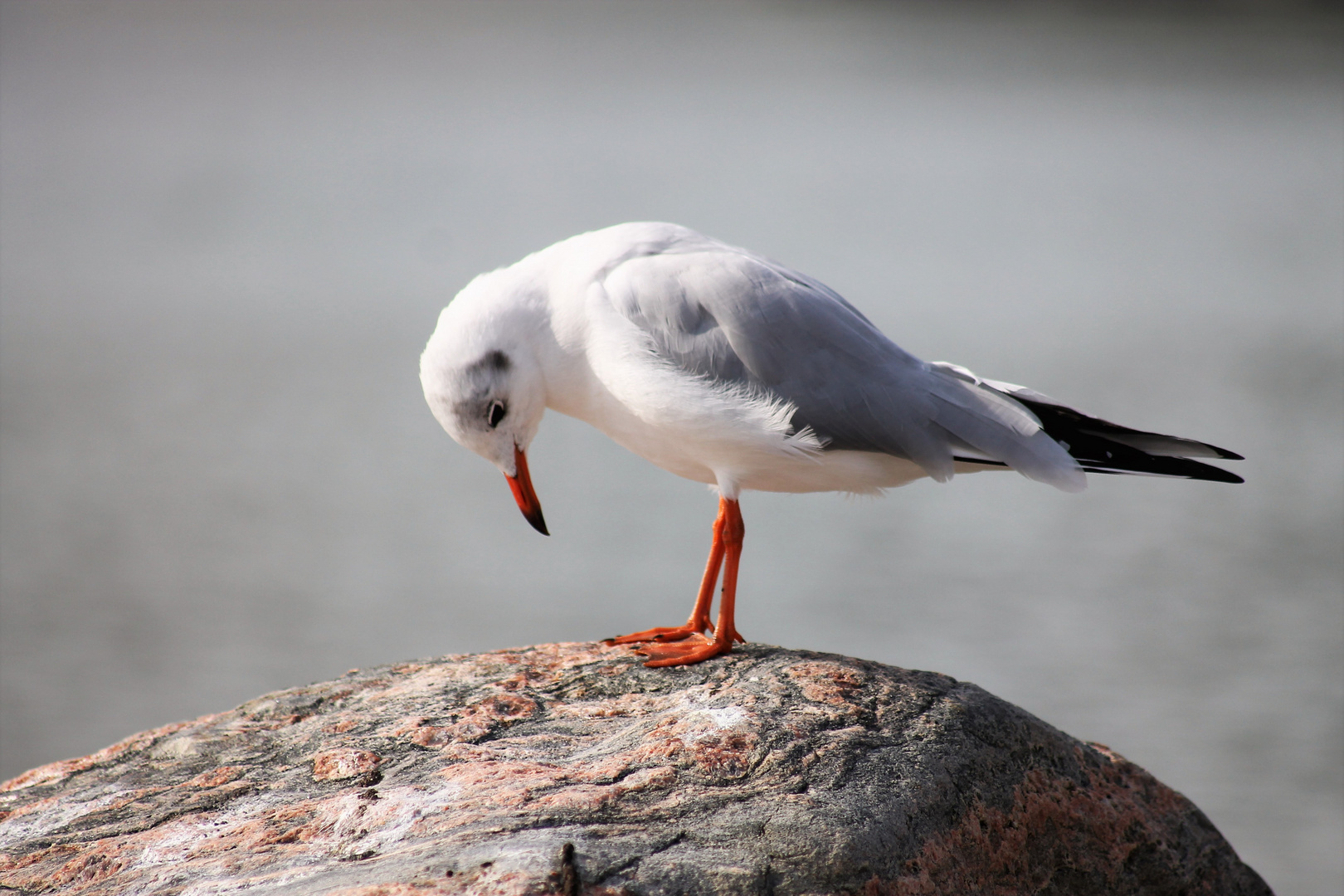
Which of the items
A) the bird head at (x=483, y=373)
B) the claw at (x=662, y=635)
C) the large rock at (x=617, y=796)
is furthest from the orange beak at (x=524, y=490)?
the large rock at (x=617, y=796)

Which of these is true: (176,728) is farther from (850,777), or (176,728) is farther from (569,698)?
(850,777)

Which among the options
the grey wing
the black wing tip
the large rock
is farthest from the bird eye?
the black wing tip

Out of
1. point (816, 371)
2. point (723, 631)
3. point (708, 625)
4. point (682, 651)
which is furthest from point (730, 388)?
point (708, 625)

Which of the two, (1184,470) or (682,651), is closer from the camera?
(1184,470)

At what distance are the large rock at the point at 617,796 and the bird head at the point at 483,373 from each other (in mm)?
969

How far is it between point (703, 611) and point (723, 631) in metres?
0.53

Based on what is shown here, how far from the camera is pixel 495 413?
177 inches

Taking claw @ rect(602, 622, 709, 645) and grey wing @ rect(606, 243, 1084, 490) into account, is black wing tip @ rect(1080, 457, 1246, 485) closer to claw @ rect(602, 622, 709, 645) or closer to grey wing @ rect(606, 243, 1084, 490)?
grey wing @ rect(606, 243, 1084, 490)

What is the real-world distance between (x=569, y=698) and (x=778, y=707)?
815 millimetres

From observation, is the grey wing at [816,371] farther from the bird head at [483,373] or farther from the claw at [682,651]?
the claw at [682,651]

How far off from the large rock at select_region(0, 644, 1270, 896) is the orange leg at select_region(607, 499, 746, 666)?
84 millimetres

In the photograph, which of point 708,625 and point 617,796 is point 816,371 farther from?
point 617,796

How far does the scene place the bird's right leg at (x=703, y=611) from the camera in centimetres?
463

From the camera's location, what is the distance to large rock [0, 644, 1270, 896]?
2.69 m
